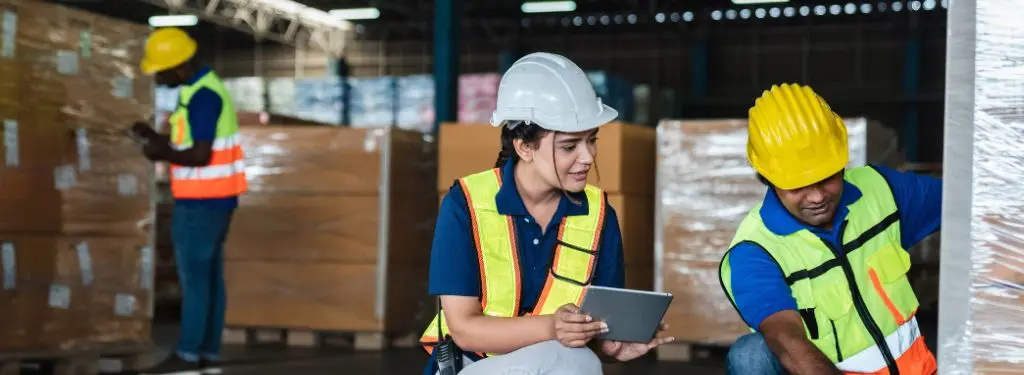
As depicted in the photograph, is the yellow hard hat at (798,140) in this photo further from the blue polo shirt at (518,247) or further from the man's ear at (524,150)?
the man's ear at (524,150)

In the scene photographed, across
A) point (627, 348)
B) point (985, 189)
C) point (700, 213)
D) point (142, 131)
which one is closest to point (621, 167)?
point (700, 213)

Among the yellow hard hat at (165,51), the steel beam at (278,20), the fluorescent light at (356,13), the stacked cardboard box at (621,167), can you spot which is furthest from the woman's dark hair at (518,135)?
the fluorescent light at (356,13)

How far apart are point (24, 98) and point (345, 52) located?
19.7m

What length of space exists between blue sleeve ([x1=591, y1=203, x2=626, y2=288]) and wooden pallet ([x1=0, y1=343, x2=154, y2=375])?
12.2 feet

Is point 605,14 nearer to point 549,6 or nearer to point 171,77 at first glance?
point 549,6

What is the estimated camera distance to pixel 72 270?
6195 mm

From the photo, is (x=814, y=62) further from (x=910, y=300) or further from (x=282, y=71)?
(x=910, y=300)

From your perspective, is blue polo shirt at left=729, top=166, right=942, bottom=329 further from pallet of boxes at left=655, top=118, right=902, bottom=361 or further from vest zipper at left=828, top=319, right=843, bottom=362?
pallet of boxes at left=655, top=118, right=902, bottom=361

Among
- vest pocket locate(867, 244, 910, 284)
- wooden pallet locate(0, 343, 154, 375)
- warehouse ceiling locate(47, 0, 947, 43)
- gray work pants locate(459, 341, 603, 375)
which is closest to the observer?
gray work pants locate(459, 341, 603, 375)

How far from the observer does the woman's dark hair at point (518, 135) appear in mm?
2938

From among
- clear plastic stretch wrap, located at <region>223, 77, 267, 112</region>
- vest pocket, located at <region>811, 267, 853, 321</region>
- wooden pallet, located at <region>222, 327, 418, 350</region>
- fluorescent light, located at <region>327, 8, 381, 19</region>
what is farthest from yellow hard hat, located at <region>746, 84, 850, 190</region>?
fluorescent light, located at <region>327, 8, 381, 19</region>

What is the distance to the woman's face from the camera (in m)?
2.91

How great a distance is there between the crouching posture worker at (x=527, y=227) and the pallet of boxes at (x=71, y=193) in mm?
3501

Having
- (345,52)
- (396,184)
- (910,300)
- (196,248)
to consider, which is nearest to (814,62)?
(345,52)
